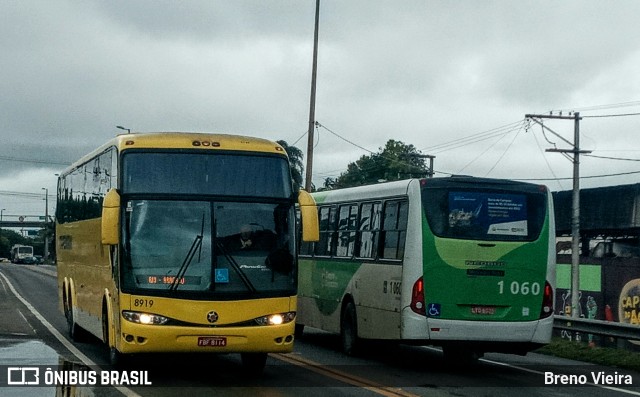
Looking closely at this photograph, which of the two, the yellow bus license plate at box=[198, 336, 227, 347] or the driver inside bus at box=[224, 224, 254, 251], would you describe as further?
the driver inside bus at box=[224, 224, 254, 251]

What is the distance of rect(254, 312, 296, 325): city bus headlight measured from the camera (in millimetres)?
14859

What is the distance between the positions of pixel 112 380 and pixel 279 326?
91.0 inches

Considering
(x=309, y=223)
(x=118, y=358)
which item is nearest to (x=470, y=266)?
(x=309, y=223)

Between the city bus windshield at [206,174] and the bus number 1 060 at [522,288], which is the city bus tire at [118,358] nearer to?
the city bus windshield at [206,174]

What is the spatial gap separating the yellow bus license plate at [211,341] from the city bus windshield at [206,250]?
54 cm

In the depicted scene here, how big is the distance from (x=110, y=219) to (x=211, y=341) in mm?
2024

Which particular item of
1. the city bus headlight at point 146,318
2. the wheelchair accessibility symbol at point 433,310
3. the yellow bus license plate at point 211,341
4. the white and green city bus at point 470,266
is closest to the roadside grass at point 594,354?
the white and green city bus at point 470,266

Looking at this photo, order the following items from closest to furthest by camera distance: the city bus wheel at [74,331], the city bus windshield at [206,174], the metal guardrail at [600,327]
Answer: the city bus windshield at [206,174]
the metal guardrail at [600,327]
the city bus wheel at [74,331]

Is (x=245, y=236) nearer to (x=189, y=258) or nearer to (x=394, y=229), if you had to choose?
(x=189, y=258)

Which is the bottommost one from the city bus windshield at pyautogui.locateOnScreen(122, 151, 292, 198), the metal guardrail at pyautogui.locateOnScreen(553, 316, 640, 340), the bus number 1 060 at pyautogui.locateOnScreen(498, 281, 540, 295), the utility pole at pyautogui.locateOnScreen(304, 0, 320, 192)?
the metal guardrail at pyautogui.locateOnScreen(553, 316, 640, 340)

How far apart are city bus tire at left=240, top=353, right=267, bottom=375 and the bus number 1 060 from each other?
3742 millimetres

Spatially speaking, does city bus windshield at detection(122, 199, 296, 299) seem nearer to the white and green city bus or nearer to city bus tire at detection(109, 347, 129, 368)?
city bus tire at detection(109, 347, 129, 368)

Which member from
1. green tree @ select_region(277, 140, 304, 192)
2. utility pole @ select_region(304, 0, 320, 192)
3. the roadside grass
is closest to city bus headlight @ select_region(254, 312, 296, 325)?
the roadside grass

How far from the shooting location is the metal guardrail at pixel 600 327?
1928 centimetres
